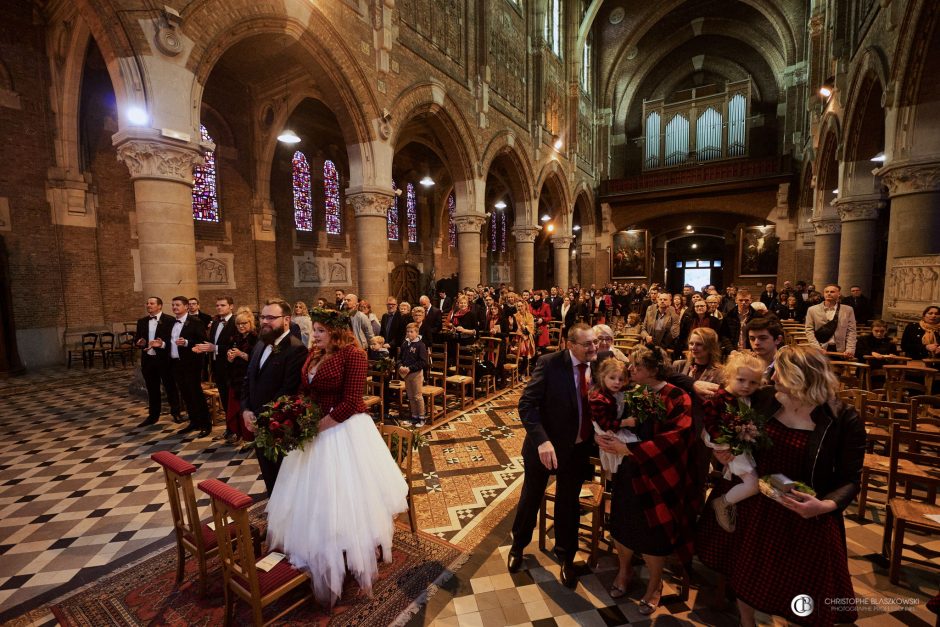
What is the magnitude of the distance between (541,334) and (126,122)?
788 centimetres

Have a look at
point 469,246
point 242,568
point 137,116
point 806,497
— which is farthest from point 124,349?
point 806,497

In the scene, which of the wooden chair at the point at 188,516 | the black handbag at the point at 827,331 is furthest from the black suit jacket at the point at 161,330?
the black handbag at the point at 827,331

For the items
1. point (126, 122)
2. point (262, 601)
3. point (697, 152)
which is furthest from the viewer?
point (697, 152)

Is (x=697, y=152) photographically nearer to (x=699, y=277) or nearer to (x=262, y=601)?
(x=699, y=277)

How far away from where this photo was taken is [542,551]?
3088mm

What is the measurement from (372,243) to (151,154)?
4428mm

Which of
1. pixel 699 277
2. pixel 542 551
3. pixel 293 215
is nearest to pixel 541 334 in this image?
pixel 542 551

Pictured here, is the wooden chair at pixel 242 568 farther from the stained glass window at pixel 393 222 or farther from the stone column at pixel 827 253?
the stone column at pixel 827 253

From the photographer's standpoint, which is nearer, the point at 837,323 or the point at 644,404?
the point at 644,404

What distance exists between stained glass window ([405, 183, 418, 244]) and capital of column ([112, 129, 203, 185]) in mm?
12320

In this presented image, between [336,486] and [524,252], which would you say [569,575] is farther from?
[524,252]

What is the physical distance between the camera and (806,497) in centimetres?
178

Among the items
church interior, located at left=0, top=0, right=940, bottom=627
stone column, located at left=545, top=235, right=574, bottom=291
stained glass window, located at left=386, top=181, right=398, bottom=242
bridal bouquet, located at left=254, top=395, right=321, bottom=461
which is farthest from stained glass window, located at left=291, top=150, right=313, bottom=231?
bridal bouquet, located at left=254, top=395, right=321, bottom=461

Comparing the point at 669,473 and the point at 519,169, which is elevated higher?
the point at 519,169
